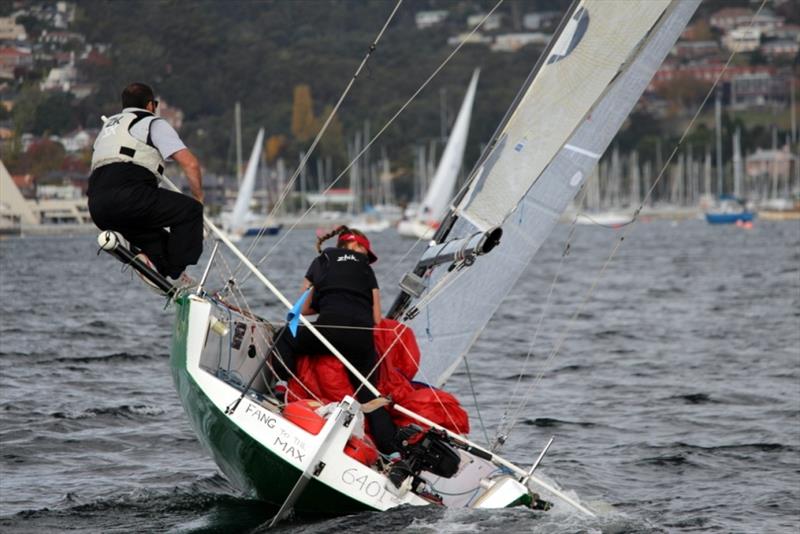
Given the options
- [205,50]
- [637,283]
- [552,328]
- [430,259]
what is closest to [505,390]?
[430,259]

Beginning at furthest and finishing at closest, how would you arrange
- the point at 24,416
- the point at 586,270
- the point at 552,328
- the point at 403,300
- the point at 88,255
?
1. the point at 88,255
2. the point at 586,270
3. the point at 552,328
4. the point at 24,416
5. the point at 403,300

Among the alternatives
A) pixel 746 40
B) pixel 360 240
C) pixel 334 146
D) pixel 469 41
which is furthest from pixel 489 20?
pixel 360 240

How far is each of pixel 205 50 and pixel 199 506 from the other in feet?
339

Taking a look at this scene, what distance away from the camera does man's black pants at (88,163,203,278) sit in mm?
7781

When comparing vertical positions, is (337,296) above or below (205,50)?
above

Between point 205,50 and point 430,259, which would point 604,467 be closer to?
point 430,259

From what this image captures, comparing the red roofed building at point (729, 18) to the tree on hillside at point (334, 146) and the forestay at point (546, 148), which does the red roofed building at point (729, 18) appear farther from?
the forestay at point (546, 148)

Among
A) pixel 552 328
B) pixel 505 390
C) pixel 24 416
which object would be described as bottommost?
pixel 552 328

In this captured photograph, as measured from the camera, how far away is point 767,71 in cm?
15425

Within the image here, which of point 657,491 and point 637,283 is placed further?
point 637,283

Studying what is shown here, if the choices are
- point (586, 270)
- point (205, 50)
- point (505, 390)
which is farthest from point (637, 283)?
point (205, 50)

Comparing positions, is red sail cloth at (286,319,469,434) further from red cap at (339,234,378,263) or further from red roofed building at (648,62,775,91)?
red roofed building at (648,62,775,91)

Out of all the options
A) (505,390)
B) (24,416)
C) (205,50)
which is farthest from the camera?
(205,50)

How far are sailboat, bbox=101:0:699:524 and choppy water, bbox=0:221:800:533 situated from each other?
0.73 ft
